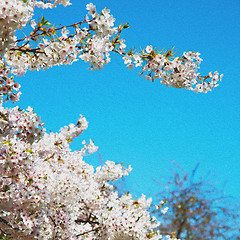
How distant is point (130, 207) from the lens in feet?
18.4

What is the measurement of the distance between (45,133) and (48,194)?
3.03 feet

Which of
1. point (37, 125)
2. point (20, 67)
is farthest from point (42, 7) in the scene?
point (37, 125)

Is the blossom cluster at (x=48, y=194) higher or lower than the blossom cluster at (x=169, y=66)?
lower

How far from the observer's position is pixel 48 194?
14.9 feet

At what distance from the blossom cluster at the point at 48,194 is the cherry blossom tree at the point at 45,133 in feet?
0.03

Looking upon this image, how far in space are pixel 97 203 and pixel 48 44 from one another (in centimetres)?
343

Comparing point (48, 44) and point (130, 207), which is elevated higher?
point (48, 44)

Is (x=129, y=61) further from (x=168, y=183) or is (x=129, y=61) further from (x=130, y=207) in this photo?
(x=168, y=183)

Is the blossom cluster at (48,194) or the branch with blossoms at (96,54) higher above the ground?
the branch with blossoms at (96,54)

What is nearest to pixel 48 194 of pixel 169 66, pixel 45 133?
pixel 45 133

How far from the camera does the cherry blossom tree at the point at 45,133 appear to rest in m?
3.68

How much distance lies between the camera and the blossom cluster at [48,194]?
3.91 meters

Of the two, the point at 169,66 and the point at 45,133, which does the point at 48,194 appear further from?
the point at 169,66

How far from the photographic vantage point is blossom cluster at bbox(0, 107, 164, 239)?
12.8 feet
